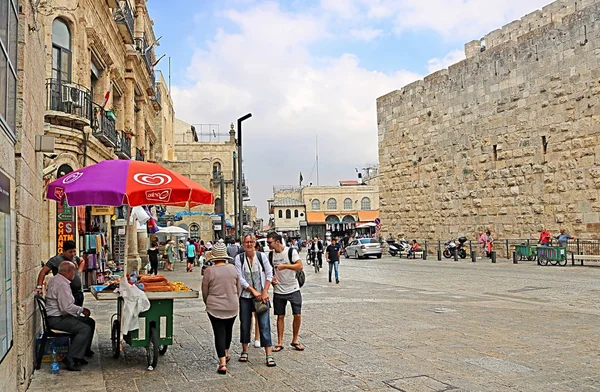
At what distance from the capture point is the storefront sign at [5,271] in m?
4.44

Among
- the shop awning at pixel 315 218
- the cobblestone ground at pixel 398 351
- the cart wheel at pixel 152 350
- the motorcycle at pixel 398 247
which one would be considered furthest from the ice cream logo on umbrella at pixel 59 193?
the shop awning at pixel 315 218

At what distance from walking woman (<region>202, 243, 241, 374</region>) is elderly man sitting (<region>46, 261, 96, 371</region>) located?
151 centimetres

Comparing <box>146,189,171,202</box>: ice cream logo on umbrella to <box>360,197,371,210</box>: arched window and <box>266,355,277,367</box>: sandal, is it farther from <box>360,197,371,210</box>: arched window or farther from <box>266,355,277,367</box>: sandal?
<box>360,197,371,210</box>: arched window

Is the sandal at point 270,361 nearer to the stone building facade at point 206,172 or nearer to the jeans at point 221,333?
the jeans at point 221,333

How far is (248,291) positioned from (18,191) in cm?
306

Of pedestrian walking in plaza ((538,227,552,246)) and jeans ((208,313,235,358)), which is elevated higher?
pedestrian walking in plaza ((538,227,552,246))

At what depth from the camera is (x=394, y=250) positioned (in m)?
33.1

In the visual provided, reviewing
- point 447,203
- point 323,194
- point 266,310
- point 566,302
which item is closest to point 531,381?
point 266,310

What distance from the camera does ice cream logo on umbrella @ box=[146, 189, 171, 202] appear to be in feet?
24.8

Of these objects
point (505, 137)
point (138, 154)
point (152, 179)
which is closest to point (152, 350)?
point (152, 179)

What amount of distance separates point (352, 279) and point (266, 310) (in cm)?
1245

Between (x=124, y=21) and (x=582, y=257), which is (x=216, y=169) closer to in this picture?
(x=124, y=21)

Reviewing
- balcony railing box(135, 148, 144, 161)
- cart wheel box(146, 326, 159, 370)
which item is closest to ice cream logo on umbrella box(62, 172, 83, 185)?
cart wheel box(146, 326, 159, 370)

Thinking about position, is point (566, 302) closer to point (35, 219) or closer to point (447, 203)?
point (35, 219)
